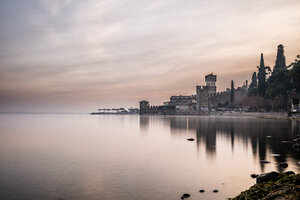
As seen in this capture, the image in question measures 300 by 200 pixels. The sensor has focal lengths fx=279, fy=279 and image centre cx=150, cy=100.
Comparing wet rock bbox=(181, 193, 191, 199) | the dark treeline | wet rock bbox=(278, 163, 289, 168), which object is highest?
the dark treeline

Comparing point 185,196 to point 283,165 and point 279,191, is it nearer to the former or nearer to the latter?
point 279,191

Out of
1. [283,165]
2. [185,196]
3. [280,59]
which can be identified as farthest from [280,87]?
[185,196]

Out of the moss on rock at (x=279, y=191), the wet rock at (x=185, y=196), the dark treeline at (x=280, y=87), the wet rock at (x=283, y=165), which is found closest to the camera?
the moss on rock at (x=279, y=191)

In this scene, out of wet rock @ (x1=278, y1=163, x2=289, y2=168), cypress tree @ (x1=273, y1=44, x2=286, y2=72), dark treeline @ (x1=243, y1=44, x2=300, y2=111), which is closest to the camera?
wet rock @ (x1=278, y1=163, x2=289, y2=168)

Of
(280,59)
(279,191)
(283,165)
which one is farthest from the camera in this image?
(280,59)

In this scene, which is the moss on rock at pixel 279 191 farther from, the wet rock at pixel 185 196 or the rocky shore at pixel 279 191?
the wet rock at pixel 185 196

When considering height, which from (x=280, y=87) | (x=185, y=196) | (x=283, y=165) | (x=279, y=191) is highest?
(x=280, y=87)

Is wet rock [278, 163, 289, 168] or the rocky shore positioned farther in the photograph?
wet rock [278, 163, 289, 168]

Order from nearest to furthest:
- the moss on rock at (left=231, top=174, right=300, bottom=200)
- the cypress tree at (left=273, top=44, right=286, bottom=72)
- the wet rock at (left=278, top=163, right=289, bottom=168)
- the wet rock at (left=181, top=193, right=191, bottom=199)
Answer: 1. the moss on rock at (left=231, top=174, right=300, bottom=200)
2. the wet rock at (left=181, top=193, right=191, bottom=199)
3. the wet rock at (left=278, top=163, right=289, bottom=168)
4. the cypress tree at (left=273, top=44, right=286, bottom=72)

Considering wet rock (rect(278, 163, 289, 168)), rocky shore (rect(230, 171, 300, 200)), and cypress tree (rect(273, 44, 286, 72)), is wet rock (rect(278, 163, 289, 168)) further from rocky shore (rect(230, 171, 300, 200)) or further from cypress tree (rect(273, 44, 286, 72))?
cypress tree (rect(273, 44, 286, 72))

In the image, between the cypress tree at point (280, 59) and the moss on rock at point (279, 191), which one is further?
the cypress tree at point (280, 59)

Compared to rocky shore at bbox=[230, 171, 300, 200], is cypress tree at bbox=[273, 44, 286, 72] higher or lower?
higher

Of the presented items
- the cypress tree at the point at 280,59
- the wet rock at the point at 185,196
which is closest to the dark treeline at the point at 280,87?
the cypress tree at the point at 280,59

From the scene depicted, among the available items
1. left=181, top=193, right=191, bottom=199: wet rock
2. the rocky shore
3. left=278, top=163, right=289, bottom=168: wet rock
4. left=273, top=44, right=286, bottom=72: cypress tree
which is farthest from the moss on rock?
left=273, top=44, right=286, bottom=72: cypress tree
